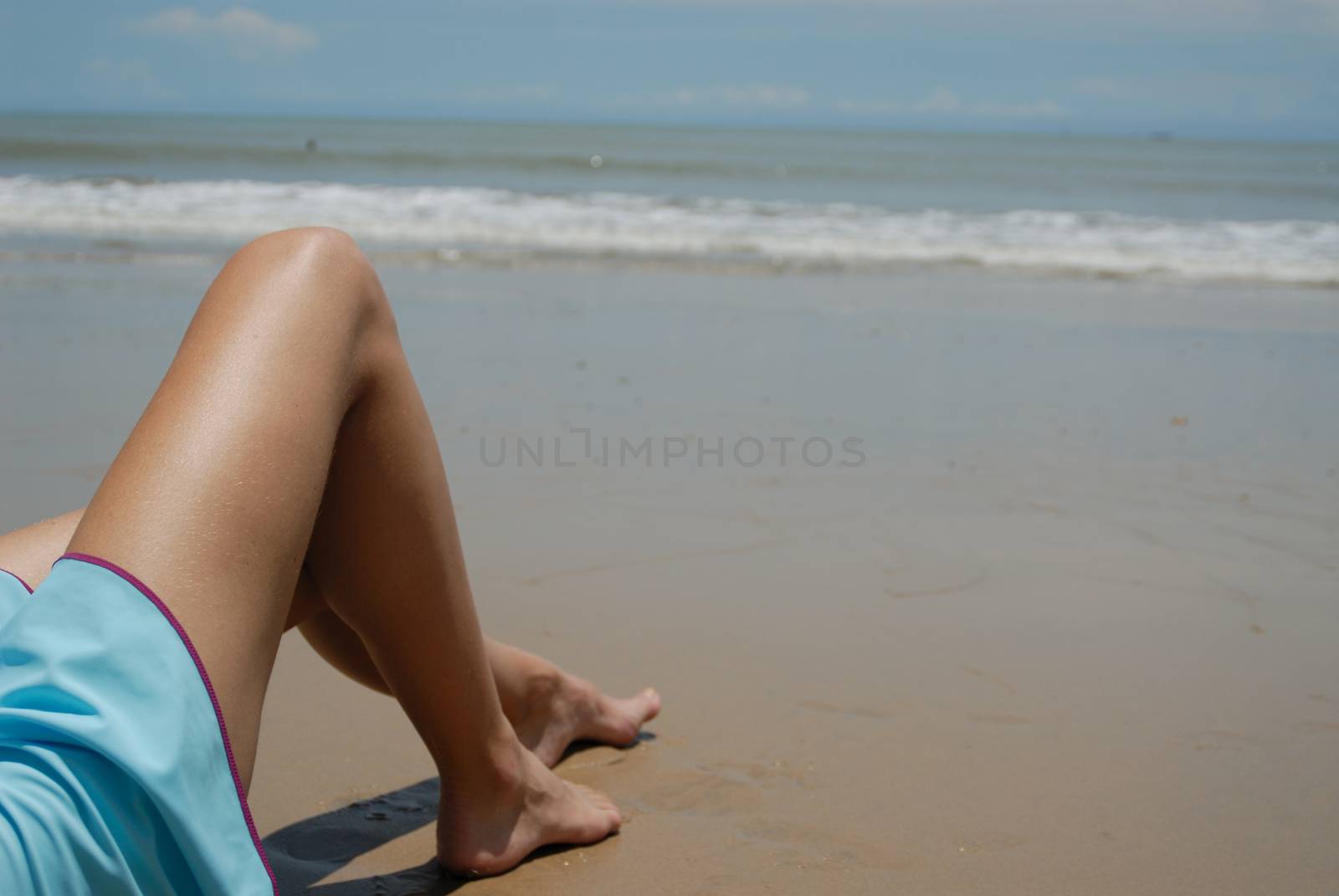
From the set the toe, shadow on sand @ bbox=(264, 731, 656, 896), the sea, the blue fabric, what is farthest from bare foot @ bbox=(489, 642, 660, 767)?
the sea

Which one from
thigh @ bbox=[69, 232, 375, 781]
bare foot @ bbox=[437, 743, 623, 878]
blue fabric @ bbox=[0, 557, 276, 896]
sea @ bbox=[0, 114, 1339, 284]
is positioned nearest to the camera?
blue fabric @ bbox=[0, 557, 276, 896]

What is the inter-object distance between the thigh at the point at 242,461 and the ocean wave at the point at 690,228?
8.03m

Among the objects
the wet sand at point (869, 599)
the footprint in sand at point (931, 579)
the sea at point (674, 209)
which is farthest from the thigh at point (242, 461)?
the sea at point (674, 209)

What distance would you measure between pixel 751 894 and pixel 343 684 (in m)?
1.07

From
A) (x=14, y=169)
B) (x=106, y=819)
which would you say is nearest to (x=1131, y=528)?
(x=106, y=819)

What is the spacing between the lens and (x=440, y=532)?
1.38 metres

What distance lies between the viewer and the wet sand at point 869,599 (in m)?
1.83

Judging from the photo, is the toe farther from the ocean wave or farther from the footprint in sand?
the ocean wave

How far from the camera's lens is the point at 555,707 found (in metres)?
2.03

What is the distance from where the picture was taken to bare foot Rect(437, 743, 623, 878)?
163 centimetres

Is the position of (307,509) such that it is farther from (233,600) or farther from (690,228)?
(690,228)

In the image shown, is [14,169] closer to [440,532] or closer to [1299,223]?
[1299,223]

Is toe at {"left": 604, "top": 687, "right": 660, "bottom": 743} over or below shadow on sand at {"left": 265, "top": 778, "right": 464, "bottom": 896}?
over

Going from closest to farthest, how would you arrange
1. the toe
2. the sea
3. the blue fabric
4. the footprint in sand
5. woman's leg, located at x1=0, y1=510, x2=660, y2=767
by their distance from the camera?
the blue fabric < woman's leg, located at x1=0, y1=510, x2=660, y2=767 < the toe < the footprint in sand < the sea
